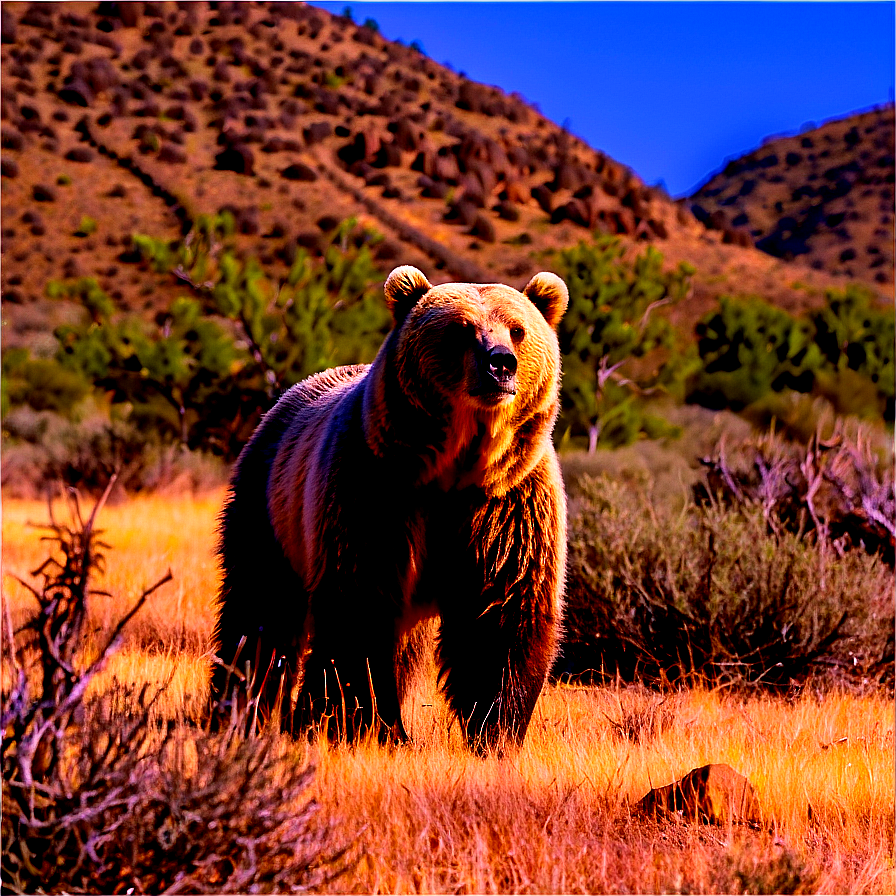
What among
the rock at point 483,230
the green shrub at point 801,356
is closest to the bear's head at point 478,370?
the green shrub at point 801,356

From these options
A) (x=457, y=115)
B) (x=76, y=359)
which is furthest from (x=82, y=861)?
(x=457, y=115)

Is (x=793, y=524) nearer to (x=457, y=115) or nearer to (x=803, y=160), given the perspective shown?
(x=457, y=115)

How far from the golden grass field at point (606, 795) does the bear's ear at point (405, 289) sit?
1745 mm

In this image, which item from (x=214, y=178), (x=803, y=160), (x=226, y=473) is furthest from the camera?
(x=803, y=160)

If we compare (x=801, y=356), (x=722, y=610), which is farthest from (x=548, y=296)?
(x=801, y=356)

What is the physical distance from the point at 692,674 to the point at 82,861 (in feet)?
13.5

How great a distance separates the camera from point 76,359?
22.2 metres

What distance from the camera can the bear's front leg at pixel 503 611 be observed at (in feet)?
14.4

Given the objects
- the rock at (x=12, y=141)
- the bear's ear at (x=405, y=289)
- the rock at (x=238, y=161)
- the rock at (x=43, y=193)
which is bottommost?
the bear's ear at (x=405, y=289)

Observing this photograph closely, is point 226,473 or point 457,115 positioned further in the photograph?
point 457,115

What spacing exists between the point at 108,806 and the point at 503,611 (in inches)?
82.5

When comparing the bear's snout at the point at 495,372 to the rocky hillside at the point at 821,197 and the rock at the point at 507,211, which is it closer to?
the rock at the point at 507,211

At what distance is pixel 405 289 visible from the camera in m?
4.61

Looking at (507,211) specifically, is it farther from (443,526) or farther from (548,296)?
(443,526)
